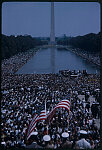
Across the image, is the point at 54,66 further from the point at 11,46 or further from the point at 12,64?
the point at 11,46

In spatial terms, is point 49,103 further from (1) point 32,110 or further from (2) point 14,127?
(2) point 14,127

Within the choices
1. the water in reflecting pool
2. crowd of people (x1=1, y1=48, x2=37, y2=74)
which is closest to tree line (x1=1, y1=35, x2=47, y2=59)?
crowd of people (x1=1, y1=48, x2=37, y2=74)

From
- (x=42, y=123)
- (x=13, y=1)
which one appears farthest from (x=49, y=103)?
(x=13, y=1)

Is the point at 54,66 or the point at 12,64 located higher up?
the point at 12,64

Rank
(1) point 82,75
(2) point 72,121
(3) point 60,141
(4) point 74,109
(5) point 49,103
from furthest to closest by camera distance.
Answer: (1) point 82,75, (5) point 49,103, (4) point 74,109, (2) point 72,121, (3) point 60,141

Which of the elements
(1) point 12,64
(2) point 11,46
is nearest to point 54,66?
(1) point 12,64

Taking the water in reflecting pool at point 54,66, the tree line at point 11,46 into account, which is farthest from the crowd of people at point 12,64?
the tree line at point 11,46

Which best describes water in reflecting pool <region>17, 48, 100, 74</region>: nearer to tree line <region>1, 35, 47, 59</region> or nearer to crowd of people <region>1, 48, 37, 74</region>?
crowd of people <region>1, 48, 37, 74</region>

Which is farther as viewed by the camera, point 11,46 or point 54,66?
point 11,46

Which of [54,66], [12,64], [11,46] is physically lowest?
[54,66]

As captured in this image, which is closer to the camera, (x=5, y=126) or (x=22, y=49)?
(x=5, y=126)

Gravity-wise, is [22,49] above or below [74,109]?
above
